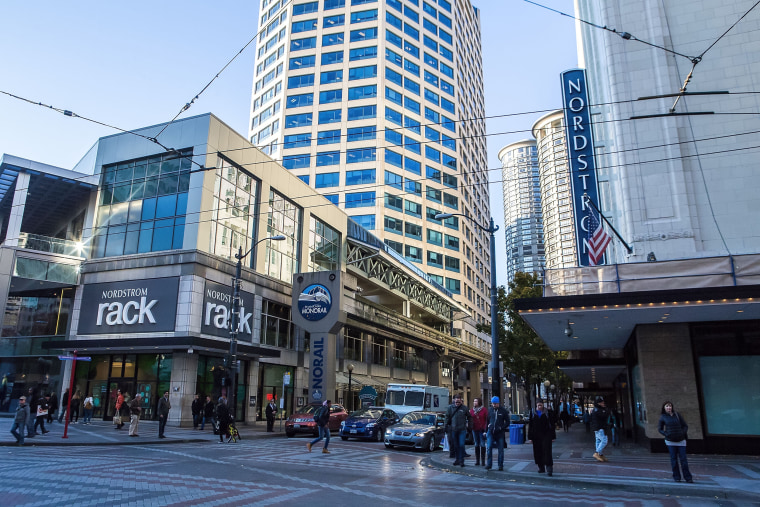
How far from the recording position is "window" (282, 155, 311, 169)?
73438 millimetres

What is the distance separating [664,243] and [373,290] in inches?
1555

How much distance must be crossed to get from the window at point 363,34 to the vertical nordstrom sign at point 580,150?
5716cm

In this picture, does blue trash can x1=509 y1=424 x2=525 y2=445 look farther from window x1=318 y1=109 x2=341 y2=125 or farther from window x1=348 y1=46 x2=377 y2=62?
window x1=348 y1=46 x2=377 y2=62

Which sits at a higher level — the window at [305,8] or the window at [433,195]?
the window at [305,8]

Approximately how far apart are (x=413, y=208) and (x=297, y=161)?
16872 millimetres

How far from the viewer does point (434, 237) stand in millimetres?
76938

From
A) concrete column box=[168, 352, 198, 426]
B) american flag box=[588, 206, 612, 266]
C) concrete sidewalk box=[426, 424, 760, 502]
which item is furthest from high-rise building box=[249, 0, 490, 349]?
concrete sidewalk box=[426, 424, 760, 502]

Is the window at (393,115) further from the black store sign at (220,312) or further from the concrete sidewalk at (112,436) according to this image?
the concrete sidewalk at (112,436)

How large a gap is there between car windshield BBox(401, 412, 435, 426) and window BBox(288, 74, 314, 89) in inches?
2431

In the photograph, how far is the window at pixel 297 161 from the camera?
241 ft

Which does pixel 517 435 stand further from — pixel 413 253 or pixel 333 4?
pixel 333 4

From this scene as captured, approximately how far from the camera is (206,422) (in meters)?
30.1

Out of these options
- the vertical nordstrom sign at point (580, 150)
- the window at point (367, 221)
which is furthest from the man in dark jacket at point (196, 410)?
the window at point (367, 221)

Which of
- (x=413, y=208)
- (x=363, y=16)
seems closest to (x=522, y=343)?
(x=413, y=208)
